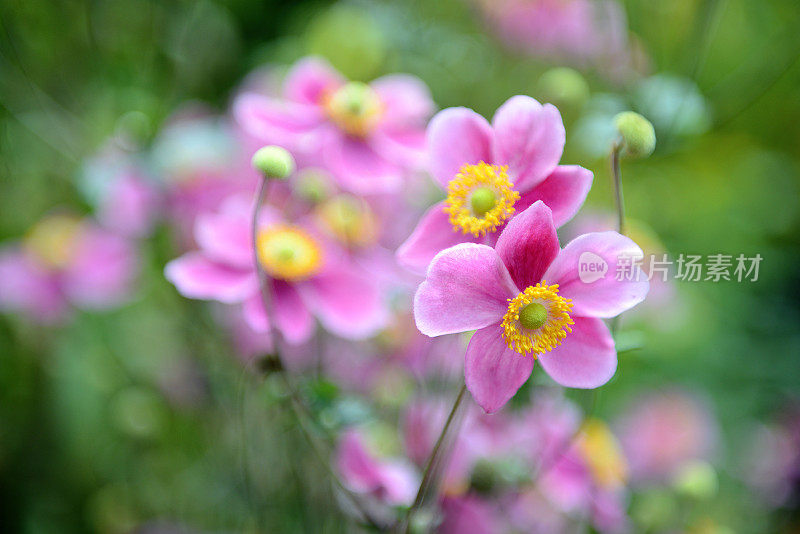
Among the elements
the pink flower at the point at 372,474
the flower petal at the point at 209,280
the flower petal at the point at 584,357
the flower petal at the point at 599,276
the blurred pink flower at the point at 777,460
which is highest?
the flower petal at the point at 599,276

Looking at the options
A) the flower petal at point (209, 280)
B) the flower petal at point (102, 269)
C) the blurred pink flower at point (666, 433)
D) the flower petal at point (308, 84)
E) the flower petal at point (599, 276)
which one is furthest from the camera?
the blurred pink flower at point (666, 433)

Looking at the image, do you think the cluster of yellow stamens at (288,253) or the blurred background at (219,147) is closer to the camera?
the cluster of yellow stamens at (288,253)

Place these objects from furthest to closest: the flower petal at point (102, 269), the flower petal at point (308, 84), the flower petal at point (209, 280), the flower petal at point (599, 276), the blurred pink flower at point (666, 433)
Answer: the blurred pink flower at point (666, 433), the flower petal at point (102, 269), the flower petal at point (308, 84), the flower petal at point (209, 280), the flower petal at point (599, 276)

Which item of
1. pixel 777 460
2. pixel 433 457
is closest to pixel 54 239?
pixel 433 457

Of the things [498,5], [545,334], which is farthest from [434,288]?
[498,5]

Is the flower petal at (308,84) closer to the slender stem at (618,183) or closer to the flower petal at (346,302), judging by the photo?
the flower petal at (346,302)

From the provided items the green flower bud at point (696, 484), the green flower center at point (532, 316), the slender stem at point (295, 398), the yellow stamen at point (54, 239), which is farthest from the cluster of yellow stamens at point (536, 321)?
the yellow stamen at point (54, 239)

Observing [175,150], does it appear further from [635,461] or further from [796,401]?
[796,401]

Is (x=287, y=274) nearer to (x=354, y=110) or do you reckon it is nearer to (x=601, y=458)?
(x=354, y=110)

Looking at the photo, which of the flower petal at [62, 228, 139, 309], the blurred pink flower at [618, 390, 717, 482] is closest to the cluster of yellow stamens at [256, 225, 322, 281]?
the flower petal at [62, 228, 139, 309]
